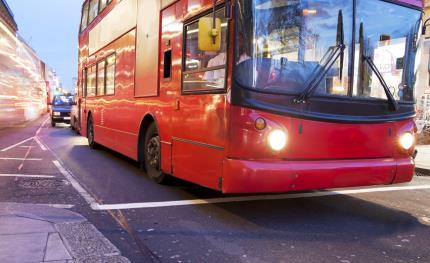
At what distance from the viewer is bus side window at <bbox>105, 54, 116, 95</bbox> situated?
36.0 feet

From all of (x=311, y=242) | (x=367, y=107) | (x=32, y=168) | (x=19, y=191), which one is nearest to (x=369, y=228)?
(x=311, y=242)

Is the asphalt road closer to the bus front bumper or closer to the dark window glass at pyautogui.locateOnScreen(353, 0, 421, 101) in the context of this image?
the bus front bumper

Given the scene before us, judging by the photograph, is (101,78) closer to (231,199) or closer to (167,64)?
(167,64)

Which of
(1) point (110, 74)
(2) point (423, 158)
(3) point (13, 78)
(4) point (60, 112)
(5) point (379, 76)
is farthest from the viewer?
(3) point (13, 78)

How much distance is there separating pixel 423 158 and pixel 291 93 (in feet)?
30.0

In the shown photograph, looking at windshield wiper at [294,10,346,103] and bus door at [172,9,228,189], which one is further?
bus door at [172,9,228,189]

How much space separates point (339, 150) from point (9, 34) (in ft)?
91.2

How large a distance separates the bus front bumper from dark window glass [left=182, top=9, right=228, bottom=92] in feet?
3.26

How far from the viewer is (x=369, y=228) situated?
5762 mm

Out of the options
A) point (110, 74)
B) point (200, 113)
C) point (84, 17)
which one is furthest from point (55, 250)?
point (84, 17)

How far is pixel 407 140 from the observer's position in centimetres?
624

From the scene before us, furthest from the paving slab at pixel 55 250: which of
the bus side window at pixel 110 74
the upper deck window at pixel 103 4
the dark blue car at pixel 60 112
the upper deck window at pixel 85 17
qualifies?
the dark blue car at pixel 60 112

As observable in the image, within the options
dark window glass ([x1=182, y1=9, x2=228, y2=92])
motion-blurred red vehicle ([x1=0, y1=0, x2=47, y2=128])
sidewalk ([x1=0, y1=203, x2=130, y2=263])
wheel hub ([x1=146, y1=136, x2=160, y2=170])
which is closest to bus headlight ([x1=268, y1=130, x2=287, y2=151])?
dark window glass ([x1=182, y1=9, x2=228, y2=92])

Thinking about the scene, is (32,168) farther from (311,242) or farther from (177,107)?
(311,242)
